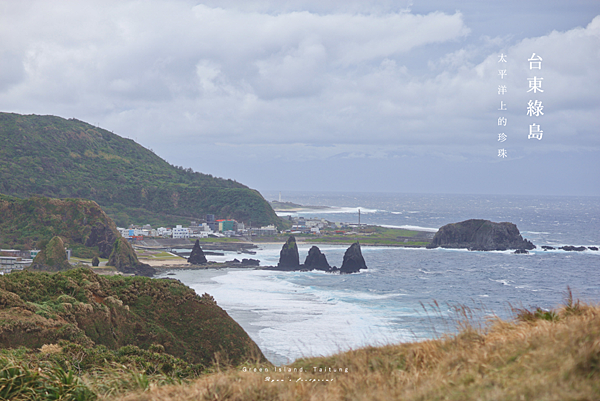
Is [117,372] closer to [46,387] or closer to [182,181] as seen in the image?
[46,387]

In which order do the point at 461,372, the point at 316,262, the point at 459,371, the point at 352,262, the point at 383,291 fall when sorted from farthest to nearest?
the point at 316,262, the point at 352,262, the point at 383,291, the point at 459,371, the point at 461,372

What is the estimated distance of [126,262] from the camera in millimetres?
55688

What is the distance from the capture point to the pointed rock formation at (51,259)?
48375 millimetres

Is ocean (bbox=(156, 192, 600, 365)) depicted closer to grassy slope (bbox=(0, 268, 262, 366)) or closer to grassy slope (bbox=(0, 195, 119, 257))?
grassy slope (bbox=(0, 268, 262, 366))

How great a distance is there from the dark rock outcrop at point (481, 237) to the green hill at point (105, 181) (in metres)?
40.3

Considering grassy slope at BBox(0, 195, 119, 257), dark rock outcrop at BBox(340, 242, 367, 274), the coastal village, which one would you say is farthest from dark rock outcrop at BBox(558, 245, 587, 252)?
grassy slope at BBox(0, 195, 119, 257)

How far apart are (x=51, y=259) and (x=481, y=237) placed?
63563 millimetres

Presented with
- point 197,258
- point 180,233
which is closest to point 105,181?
point 180,233

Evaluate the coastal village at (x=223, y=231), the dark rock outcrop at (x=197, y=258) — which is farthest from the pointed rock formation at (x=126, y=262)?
the coastal village at (x=223, y=231)

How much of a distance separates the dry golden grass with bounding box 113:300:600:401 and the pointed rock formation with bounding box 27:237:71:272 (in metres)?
48.7

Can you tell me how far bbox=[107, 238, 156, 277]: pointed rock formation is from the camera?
5456 cm

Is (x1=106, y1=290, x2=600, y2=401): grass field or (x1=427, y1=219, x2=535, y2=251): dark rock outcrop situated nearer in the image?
(x1=106, y1=290, x2=600, y2=401): grass field

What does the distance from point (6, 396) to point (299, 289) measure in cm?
3795

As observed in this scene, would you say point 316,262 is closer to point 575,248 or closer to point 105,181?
point 575,248
